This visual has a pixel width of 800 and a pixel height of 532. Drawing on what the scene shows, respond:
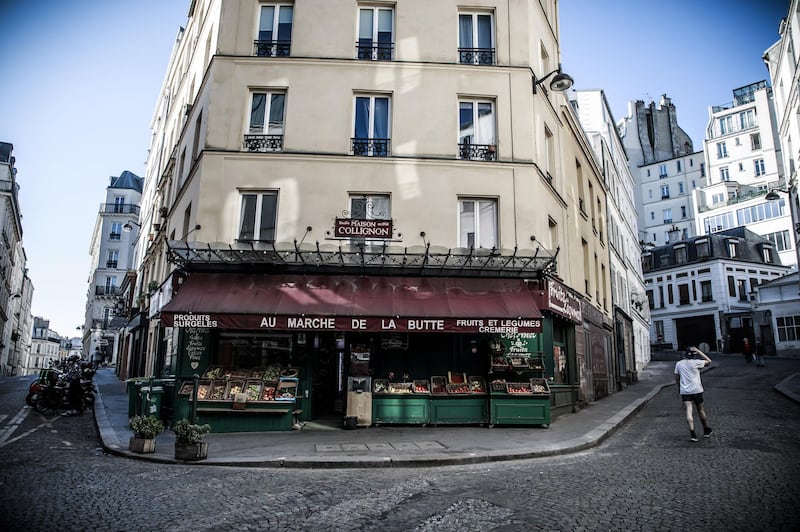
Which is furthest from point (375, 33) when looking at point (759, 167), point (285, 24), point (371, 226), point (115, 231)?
point (759, 167)

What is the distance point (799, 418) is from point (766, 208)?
46206 mm

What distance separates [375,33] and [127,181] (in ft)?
186

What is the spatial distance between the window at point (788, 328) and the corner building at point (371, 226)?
104 feet

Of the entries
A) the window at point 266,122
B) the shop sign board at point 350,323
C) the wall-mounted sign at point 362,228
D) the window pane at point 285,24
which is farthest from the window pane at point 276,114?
the shop sign board at point 350,323

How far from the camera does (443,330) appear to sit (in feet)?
37.3

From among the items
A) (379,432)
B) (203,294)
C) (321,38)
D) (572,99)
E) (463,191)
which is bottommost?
(379,432)

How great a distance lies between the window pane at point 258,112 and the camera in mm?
13764

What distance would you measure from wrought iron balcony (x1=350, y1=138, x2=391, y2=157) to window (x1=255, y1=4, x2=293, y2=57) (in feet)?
10.6

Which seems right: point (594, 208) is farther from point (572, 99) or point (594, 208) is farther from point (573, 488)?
point (573, 488)

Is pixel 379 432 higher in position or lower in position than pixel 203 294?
lower

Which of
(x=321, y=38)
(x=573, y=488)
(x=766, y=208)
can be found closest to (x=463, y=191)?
(x=321, y=38)

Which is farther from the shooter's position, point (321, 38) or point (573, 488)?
point (321, 38)

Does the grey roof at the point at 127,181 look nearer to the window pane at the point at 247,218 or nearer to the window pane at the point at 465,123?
the window pane at the point at 247,218

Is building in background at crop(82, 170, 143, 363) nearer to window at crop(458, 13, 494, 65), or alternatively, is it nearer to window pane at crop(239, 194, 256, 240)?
window pane at crop(239, 194, 256, 240)
